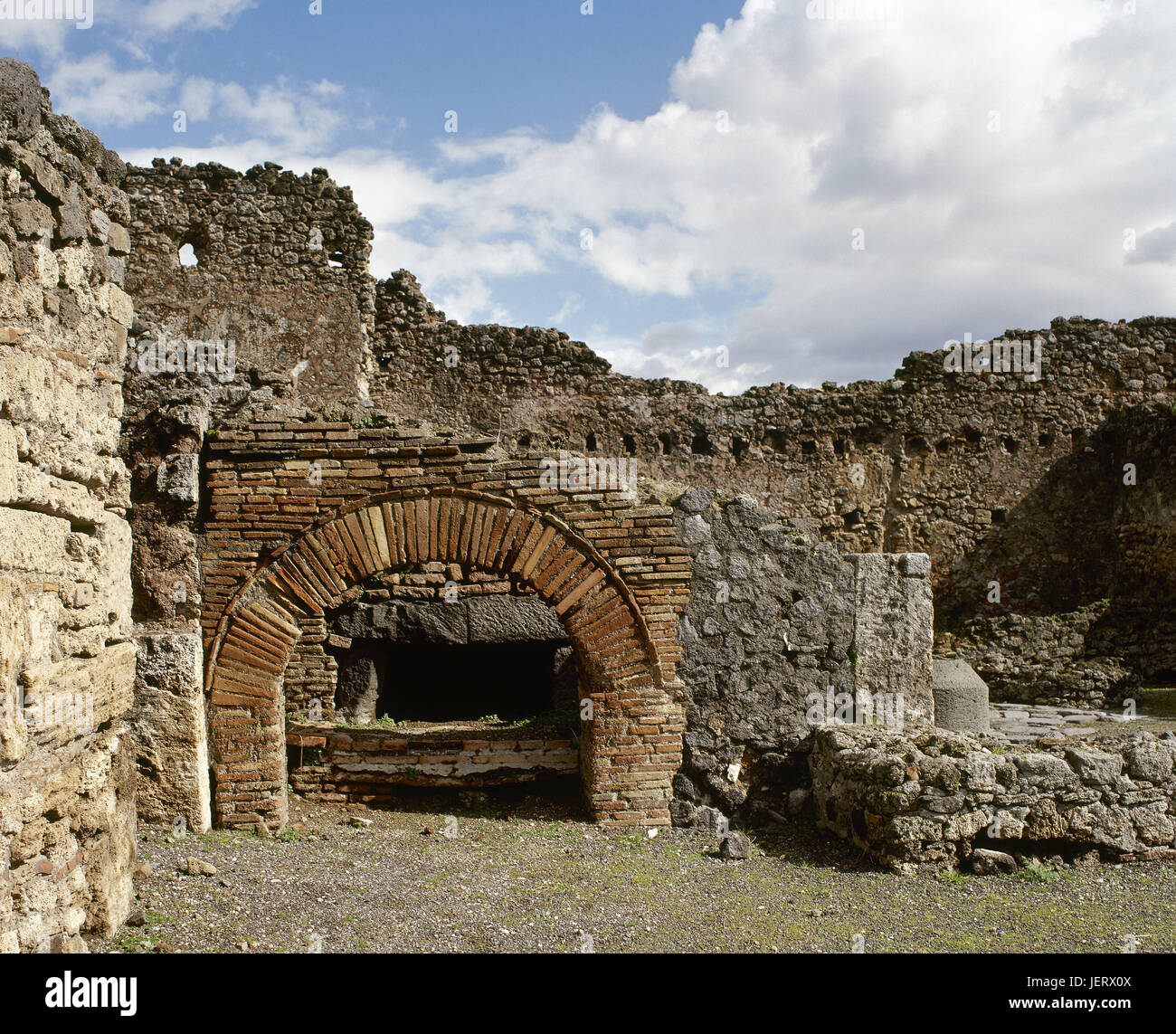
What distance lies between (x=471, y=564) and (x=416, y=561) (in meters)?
0.36

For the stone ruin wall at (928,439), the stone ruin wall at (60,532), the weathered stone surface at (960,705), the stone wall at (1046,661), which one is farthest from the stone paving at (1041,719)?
the stone ruin wall at (60,532)

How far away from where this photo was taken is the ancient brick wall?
5.79 m

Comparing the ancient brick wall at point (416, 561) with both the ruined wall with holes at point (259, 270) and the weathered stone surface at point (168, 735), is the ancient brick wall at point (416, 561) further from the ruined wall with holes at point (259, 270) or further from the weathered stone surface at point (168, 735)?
the ruined wall with holes at point (259, 270)

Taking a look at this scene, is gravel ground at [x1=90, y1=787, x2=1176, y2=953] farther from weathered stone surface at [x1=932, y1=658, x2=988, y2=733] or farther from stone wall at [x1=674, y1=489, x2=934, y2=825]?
weathered stone surface at [x1=932, y1=658, x2=988, y2=733]

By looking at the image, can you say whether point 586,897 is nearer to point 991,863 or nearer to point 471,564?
point 471,564

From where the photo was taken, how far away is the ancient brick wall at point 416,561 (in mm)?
5785

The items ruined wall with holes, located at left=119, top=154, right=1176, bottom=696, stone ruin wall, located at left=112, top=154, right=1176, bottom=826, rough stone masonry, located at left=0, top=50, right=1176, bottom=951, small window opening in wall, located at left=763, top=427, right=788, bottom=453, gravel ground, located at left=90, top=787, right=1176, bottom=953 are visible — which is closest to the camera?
rough stone masonry, located at left=0, top=50, right=1176, bottom=951

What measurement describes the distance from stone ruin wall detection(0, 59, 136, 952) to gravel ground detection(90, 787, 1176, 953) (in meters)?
0.57

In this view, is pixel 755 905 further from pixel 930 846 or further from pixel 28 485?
pixel 28 485

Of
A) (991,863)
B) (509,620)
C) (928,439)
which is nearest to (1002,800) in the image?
(991,863)

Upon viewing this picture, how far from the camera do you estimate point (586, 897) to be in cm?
485

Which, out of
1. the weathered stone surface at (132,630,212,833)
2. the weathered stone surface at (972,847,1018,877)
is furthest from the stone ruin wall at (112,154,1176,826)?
the weathered stone surface at (132,630,212,833)

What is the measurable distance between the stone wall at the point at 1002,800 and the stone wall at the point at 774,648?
777 millimetres

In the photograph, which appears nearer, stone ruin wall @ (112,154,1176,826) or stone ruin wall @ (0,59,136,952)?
stone ruin wall @ (0,59,136,952)
